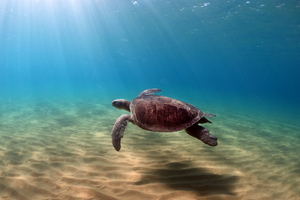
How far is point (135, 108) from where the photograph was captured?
13.3ft

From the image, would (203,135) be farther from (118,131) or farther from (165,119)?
(118,131)

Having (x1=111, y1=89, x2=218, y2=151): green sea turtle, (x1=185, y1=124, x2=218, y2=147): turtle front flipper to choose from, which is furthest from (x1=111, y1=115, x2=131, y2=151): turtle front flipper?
(x1=185, y1=124, x2=218, y2=147): turtle front flipper

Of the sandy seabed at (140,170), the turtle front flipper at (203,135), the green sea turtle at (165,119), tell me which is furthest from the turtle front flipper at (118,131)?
the turtle front flipper at (203,135)

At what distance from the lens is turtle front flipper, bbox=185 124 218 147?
9.95 ft

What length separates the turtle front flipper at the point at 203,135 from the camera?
3.03 m

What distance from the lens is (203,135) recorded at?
318 centimetres

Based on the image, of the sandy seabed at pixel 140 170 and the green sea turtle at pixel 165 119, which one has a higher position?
the green sea turtle at pixel 165 119

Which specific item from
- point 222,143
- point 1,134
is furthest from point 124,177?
point 1,134

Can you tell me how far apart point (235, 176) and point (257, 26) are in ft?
87.7

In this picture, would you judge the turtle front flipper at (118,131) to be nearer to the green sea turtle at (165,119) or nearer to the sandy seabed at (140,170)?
the green sea turtle at (165,119)

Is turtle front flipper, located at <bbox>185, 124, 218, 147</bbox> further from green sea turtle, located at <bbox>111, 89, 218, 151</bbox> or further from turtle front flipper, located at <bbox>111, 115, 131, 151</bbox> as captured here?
turtle front flipper, located at <bbox>111, 115, 131, 151</bbox>

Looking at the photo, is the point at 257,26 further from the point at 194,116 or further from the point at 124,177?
the point at 124,177

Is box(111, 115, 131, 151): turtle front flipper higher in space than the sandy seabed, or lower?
higher

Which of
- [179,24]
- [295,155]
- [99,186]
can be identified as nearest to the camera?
[99,186]
